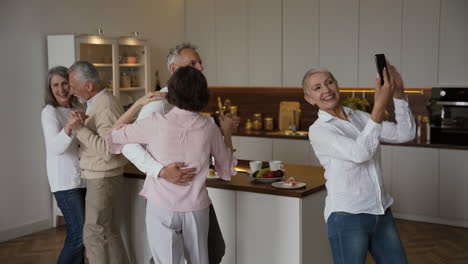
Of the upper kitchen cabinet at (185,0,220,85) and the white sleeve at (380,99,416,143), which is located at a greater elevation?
the upper kitchen cabinet at (185,0,220,85)

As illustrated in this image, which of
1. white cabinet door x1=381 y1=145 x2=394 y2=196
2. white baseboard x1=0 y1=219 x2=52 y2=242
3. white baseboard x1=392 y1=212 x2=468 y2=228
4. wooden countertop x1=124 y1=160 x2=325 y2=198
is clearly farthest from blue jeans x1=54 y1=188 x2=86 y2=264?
white baseboard x1=392 y1=212 x2=468 y2=228

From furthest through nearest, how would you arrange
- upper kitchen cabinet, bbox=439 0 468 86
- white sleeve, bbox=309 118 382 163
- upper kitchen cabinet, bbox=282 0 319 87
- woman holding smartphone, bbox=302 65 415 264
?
upper kitchen cabinet, bbox=282 0 319 87 < upper kitchen cabinet, bbox=439 0 468 86 < woman holding smartphone, bbox=302 65 415 264 < white sleeve, bbox=309 118 382 163

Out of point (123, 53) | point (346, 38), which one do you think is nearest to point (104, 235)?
point (123, 53)

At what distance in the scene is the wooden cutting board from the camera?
319 inches

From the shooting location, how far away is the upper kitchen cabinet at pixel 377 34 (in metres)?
6.93

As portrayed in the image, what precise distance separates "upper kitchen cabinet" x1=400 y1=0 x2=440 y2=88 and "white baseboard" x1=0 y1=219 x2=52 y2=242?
439 centimetres

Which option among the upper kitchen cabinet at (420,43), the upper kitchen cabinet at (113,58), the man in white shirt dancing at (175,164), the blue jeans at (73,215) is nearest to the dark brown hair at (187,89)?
the man in white shirt dancing at (175,164)

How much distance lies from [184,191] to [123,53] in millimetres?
4571

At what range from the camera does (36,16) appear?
21.3ft

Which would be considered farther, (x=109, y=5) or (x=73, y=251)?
(x=109, y=5)

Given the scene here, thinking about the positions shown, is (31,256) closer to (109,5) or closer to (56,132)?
(56,132)

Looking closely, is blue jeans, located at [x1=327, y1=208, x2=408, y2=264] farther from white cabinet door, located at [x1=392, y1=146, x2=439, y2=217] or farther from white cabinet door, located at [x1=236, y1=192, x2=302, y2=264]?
white cabinet door, located at [x1=392, y1=146, x2=439, y2=217]

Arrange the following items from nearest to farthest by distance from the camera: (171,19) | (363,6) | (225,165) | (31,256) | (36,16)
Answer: (225,165)
(31,256)
(36,16)
(363,6)
(171,19)

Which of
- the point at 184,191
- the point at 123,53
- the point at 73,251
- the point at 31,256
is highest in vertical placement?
the point at 123,53
